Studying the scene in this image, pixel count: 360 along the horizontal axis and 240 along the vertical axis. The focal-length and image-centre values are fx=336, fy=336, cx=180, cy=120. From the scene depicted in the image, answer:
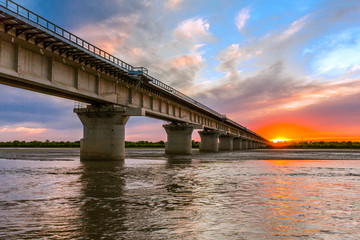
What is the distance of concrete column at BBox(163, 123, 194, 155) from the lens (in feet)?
237

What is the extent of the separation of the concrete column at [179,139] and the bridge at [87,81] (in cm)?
411

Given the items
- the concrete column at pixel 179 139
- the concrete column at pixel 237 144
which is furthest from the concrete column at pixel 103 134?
the concrete column at pixel 237 144

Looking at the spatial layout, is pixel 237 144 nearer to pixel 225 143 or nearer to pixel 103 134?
pixel 225 143

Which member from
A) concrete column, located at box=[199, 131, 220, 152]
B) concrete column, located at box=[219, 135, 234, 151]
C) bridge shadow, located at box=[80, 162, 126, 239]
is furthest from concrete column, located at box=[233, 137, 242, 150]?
bridge shadow, located at box=[80, 162, 126, 239]

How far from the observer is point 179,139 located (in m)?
73.2

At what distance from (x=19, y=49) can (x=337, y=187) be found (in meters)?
23.6

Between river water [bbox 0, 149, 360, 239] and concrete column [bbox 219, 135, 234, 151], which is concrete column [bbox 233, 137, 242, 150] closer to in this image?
concrete column [bbox 219, 135, 234, 151]

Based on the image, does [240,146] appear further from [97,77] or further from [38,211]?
[38,211]

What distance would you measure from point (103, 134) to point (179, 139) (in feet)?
110

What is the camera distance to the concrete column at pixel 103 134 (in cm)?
4075

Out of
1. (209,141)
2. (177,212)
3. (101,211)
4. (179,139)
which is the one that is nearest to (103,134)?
(101,211)

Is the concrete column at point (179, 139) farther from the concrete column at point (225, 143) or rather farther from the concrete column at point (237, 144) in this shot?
the concrete column at point (237, 144)

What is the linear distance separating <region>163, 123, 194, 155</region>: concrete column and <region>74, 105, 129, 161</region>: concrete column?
31.3 meters

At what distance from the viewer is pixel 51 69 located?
29.0 m
